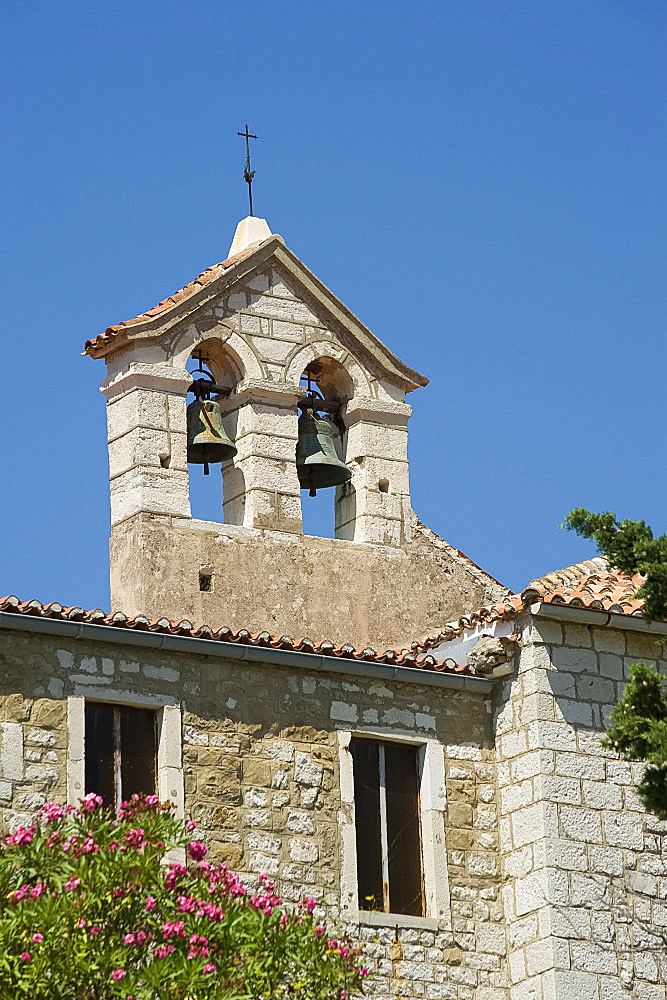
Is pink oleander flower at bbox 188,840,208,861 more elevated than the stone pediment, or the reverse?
the stone pediment

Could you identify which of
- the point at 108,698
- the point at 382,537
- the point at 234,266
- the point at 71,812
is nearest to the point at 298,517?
the point at 382,537

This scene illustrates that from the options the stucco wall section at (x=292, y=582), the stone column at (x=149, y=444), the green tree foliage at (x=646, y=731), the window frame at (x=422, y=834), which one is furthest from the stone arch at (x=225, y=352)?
the green tree foliage at (x=646, y=731)

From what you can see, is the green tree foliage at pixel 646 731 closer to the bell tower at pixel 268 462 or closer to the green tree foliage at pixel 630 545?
the green tree foliage at pixel 630 545

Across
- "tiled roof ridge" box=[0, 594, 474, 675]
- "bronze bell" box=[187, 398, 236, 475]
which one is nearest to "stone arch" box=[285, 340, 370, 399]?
"bronze bell" box=[187, 398, 236, 475]

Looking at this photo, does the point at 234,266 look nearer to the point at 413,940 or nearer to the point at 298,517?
the point at 298,517

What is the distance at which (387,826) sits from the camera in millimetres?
15688

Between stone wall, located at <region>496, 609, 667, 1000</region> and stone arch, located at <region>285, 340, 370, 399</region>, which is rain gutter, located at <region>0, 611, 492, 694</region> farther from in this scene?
stone arch, located at <region>285, 340, 370, 399</region>

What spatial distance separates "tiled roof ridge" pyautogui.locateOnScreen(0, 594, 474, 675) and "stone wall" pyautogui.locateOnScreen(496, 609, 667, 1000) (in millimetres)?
704

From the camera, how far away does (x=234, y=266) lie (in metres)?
19.0

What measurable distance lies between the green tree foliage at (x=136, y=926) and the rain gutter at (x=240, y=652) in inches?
84.2

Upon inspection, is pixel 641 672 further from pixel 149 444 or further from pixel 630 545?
pixel 149 444

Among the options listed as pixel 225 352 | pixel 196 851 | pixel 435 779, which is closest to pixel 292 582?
pixel 225 352

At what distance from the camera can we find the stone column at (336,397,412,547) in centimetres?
1894

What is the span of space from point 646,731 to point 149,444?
6.07 metres
